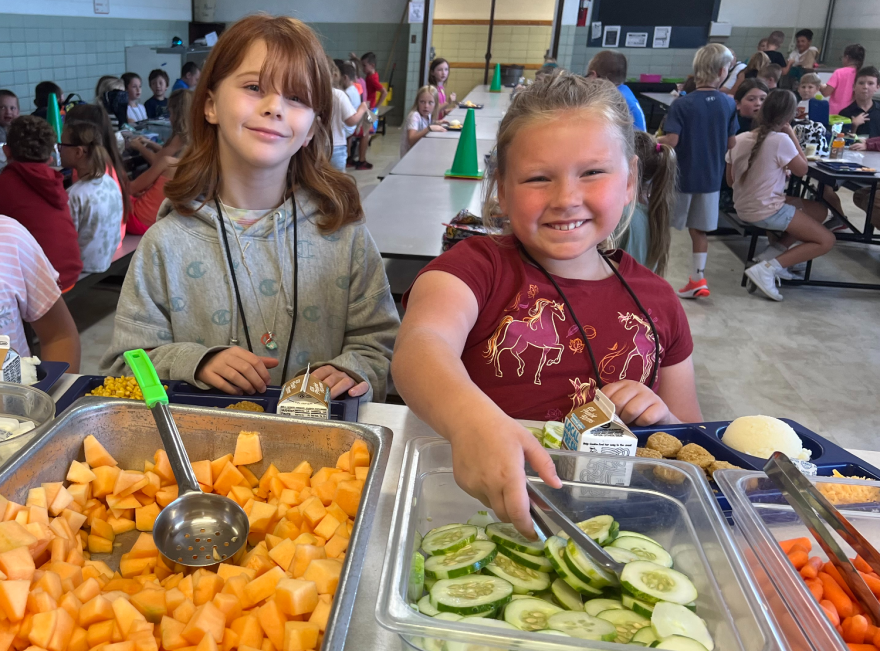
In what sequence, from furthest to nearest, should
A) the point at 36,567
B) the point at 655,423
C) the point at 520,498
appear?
the point at 655,423 → the point at 36,567 → the point at 520,498

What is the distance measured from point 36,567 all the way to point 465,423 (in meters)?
0.50

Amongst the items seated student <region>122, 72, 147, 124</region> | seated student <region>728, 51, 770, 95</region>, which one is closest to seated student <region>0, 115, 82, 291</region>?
seated student <region>122, 72, 147, 124</region>

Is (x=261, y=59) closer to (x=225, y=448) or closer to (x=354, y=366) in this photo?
(x=354, y=366)

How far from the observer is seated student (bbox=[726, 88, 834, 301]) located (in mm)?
4242

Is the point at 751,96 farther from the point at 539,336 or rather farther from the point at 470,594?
the point at 470,594

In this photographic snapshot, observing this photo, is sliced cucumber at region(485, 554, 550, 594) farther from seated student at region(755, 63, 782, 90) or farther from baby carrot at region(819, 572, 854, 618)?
seated student at region(755, 63, 782, 90)

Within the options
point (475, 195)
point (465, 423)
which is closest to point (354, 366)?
point (465, 423)

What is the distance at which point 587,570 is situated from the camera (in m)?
0.67

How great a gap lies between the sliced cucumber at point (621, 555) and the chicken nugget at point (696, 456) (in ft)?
1.08

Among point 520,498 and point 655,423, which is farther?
point 655,423

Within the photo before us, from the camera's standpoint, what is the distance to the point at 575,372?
1267 mm

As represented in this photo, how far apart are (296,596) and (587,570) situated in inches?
11.2

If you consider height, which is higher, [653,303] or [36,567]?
[653,303]

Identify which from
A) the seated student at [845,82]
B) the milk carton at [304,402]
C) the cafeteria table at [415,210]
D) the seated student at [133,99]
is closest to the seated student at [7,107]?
the seated student at [133,99]
